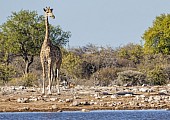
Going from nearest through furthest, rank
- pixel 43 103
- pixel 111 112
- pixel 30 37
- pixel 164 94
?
pixel 111 112 < pixel 43 103 < pixel 164 94 < pixel 30 37

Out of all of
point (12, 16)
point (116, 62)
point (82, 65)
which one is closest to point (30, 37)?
point (12, 16)

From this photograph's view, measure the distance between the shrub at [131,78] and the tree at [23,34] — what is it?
8434mm

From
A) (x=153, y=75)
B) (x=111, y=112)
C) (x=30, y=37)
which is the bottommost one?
(x=111, y=112)

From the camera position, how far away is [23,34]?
5538cm

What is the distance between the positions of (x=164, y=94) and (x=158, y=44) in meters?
26.1

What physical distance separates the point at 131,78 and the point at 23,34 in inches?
420

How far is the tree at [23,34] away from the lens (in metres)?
54.9

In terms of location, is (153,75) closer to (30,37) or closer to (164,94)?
(30,37)

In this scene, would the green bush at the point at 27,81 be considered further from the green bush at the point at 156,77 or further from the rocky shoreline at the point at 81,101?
the green bush at the point at 156,77

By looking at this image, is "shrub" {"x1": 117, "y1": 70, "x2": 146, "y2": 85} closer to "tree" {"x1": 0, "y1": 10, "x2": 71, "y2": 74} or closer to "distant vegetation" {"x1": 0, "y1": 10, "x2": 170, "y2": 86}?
"distant vegetation" {"x1": 0, "y1": 10, "x2": 170, "y2": 86}

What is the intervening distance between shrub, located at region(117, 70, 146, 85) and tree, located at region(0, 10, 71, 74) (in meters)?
8.43

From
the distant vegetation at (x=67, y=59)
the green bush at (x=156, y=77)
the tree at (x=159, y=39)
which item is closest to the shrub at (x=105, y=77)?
the distant vegetation at (x=67, y=59)

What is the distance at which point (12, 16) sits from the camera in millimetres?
55812

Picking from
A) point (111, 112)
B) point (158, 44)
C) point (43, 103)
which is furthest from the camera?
point (158, 44)
